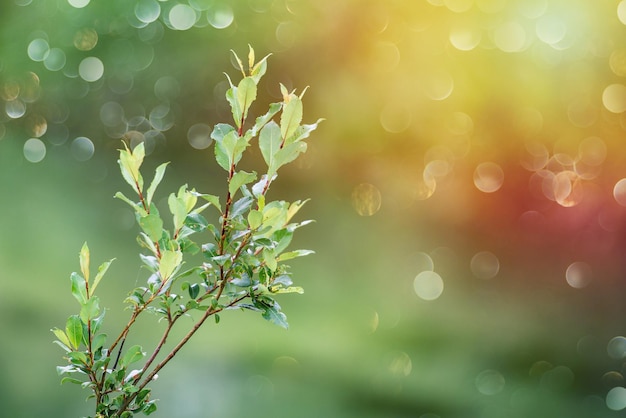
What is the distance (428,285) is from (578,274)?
0.39 metres

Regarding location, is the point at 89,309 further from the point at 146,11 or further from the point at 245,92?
the point at 146,11

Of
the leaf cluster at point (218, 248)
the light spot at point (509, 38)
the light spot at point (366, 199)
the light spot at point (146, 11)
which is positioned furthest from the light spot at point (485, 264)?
the leaf cluster at point (218, 248)

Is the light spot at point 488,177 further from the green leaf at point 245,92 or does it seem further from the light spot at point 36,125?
the green leaf at point 245,92

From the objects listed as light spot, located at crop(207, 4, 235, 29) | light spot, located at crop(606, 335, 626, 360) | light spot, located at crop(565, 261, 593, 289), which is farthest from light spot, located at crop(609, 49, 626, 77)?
light spot, located at crop(207, 4, 235, 29)

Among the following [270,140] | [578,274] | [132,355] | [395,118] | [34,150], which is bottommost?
[132,355]

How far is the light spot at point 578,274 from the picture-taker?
1718mm

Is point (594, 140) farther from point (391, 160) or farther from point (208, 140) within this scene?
point (208, 140)

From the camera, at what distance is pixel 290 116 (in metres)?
0.45

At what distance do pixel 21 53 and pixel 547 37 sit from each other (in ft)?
4.39

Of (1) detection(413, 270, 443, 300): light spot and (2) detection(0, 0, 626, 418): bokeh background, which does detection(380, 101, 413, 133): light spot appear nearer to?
(2) detection(0, 0, 626, 418): bokeh background

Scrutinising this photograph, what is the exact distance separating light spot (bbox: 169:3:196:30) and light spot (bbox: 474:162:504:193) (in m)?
0.82

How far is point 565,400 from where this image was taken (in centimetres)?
165

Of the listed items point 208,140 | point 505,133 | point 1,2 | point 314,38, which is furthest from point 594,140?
point 1,2

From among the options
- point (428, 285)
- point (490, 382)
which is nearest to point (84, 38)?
point (428, 285)
